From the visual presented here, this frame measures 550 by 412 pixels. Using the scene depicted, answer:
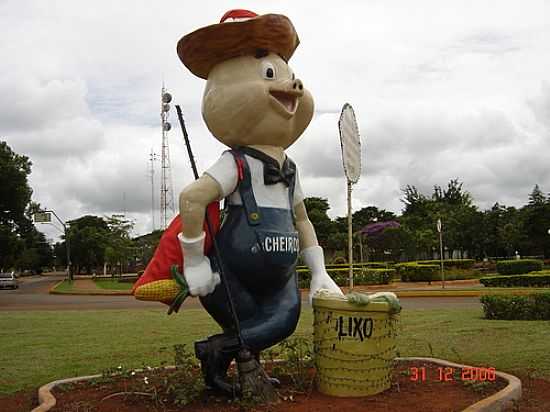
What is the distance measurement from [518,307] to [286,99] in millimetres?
→ 7044

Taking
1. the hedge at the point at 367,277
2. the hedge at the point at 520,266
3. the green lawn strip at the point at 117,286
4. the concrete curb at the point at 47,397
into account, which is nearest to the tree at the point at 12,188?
the green lawn strip at the point at 117,286

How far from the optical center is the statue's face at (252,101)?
473 cm

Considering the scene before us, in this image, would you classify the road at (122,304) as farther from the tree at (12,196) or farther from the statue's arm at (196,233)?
the statue's arm at (196,233)

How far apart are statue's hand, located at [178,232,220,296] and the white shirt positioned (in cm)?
39

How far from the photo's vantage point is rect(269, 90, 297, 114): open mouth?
15.7 ft

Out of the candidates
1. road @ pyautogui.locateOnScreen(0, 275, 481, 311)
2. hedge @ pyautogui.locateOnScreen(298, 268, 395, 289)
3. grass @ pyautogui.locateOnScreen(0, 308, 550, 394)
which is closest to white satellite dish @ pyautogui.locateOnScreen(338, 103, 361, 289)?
grass @ pyautogui.locateOnScreen(0, 308, 550, 394)

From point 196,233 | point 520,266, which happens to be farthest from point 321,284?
point 520,266

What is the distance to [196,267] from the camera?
4594 mm

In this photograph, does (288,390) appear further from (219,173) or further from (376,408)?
(219,173)

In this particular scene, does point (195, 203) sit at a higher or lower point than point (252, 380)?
higher

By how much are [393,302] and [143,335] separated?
5.89 m

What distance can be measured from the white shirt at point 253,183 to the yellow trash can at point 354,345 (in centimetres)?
85

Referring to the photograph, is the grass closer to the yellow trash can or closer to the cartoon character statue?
the yellow trash can
